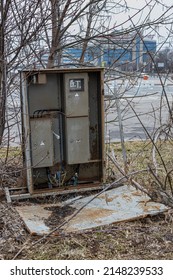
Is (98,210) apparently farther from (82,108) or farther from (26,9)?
(26,9)

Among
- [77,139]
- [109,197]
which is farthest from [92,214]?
[77,139]

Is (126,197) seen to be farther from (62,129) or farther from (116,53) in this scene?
(116,53)

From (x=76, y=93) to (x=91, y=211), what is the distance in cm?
133

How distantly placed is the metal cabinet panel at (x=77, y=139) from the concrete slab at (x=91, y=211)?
0.49 meters

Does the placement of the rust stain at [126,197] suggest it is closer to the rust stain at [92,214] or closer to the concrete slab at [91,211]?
the concrete slab at [91,211]

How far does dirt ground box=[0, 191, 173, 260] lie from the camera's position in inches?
133

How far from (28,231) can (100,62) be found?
10.5 ft

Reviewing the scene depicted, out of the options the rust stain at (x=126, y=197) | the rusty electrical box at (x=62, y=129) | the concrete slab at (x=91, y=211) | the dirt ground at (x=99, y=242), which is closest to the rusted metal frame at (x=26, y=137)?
the rusty electrical box at (x=62, y=129)

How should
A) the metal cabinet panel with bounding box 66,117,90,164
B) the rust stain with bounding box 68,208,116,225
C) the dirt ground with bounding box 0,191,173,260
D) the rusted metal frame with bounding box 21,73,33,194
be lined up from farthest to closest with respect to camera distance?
the metal cabinet panel with bounding box 66,117,90,164
the rusted metal frame with bounding box 21,73,33,194
the rust stain with bounding box 68,208,116,225
the dirt ground with bounding box 0,191,173,260

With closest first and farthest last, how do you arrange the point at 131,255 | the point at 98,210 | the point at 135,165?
the point at 131,255 < the point at 98,210 < the point at 135,165

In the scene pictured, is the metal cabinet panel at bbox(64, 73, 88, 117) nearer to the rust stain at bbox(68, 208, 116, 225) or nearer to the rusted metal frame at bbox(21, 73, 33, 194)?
the rusted metal frame at bbox(21, 73, 33, 194)

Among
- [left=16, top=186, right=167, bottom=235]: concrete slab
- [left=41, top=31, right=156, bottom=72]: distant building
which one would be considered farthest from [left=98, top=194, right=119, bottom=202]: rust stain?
[left=41, top=31, right=156, bottom=72]: distant building

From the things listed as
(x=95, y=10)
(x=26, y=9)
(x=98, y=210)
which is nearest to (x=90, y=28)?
(x=95, y=10)
